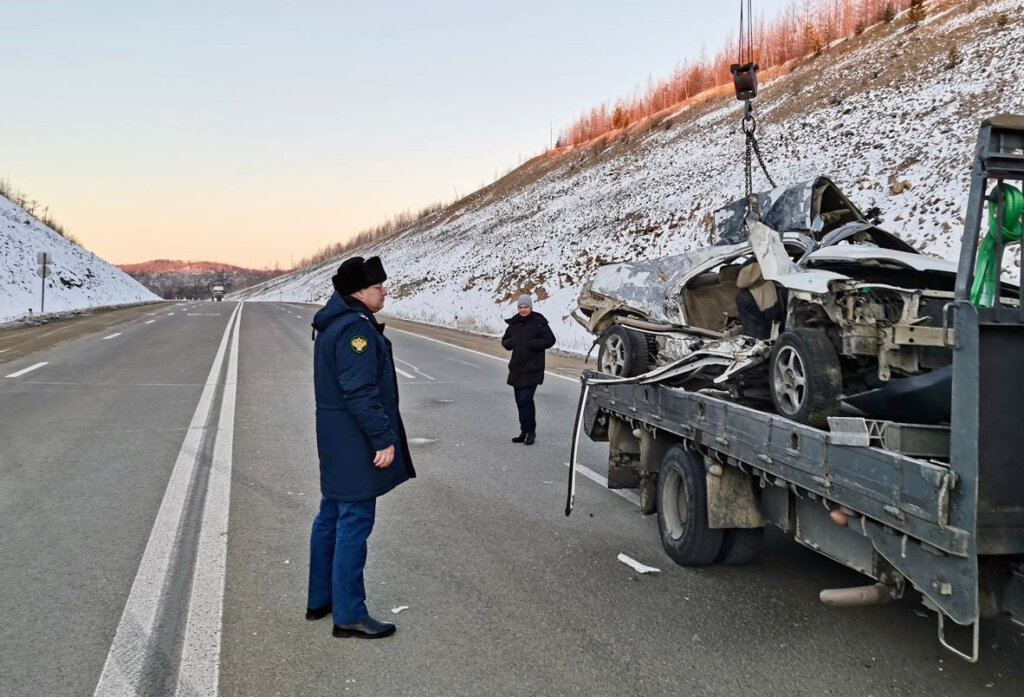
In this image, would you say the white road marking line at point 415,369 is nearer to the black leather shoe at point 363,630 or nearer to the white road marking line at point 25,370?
the white road marking line at point 25,370

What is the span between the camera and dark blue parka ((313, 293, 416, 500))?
12.0ft

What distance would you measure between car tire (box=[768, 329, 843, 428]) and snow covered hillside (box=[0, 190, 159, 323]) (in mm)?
40438

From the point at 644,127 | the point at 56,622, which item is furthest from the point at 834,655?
the point at 644,127

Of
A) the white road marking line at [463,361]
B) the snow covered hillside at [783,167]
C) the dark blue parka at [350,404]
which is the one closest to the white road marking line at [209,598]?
the dark blue parka at [350,404]

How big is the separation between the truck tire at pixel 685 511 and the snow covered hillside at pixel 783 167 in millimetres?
15114

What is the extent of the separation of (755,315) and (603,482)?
2.23 metres

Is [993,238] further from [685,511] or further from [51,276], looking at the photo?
[51,276]

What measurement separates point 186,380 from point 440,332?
1545 centimetres

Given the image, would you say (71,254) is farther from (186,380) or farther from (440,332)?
(186,380)

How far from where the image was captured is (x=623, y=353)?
6.23 metres

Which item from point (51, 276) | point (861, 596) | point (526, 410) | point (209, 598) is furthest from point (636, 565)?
point (51, 276)

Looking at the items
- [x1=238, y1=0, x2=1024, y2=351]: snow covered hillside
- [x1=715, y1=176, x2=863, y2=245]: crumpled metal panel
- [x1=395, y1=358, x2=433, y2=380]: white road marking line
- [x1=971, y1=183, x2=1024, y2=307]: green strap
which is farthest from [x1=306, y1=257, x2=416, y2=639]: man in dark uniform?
[x1=238, y1=0, x2=1024, y2=351]: snow covered hillside

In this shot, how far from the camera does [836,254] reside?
456cm

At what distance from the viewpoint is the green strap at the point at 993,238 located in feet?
9.71
